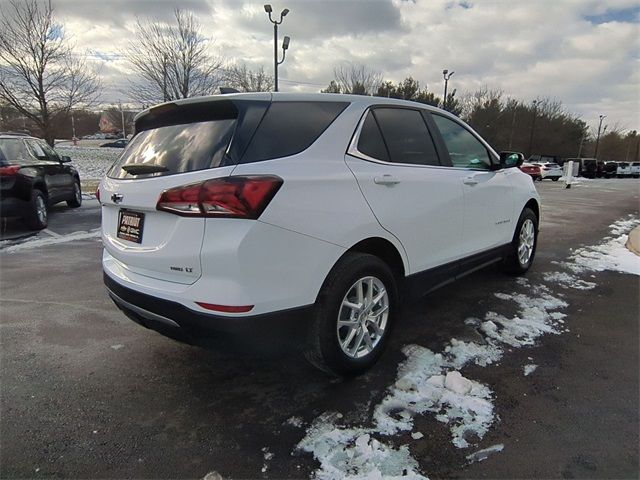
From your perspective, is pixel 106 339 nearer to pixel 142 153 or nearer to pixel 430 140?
pixel 142 153

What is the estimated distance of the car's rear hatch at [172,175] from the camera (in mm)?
2232

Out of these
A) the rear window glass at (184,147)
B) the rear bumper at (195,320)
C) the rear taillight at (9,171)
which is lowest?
the rear bumper at (195,320)

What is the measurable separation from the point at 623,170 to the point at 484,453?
5622cm

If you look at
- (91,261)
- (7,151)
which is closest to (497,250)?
(91,261)

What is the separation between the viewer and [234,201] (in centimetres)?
211

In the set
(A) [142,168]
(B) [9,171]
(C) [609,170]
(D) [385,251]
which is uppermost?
(C) [609,170]

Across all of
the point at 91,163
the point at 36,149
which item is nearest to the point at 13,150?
the point at 36,149

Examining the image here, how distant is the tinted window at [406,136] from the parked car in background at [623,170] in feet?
174

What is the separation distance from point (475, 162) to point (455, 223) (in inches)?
31.6

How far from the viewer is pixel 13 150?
7.88 m

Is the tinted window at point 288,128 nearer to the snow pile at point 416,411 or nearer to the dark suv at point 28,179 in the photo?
the snow pile at point 416,411

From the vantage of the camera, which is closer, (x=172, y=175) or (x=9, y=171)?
(x=172, y=175)

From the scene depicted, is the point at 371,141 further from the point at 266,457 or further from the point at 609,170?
the point at 609,170

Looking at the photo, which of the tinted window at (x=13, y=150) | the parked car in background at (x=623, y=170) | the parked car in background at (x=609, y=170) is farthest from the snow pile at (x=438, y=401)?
→ the parked car in background at (x=623, y=170)
